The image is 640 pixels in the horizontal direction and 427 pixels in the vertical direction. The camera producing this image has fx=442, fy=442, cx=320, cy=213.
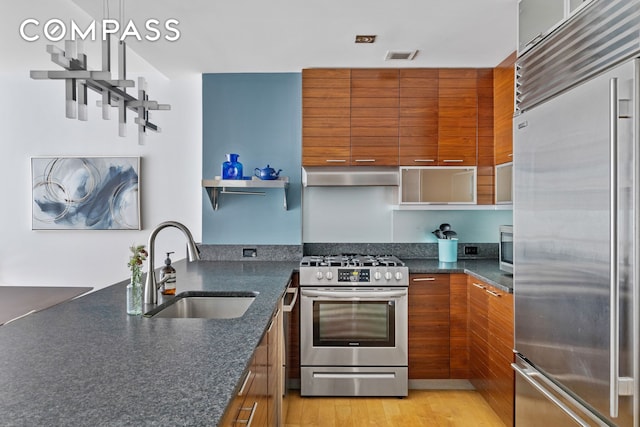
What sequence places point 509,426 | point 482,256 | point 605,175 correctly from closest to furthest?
point 605,175, point 509,426, point 482,256

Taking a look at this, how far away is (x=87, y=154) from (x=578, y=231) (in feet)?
12.8

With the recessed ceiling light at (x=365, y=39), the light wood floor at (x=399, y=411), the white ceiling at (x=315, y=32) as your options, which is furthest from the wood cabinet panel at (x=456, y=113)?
the light wood floor at (x=399, y=411)

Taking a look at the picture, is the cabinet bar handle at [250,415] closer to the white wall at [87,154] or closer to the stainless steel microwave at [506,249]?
the stainless steel microwave at [506,249]

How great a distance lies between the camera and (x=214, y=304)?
7.55ft

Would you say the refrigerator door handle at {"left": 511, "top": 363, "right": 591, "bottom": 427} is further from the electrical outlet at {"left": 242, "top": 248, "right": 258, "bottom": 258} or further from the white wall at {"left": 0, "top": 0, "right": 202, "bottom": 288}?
the white wall at {"left": 0, "top": 0, "right": 202, "bottom": 288}

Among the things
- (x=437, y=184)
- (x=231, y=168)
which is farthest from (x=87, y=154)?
(x=437, y=184)

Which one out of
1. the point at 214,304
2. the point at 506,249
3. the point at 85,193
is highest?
the point at 85,193

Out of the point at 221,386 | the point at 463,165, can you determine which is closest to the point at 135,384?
the point at 221,386

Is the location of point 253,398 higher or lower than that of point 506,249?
lower

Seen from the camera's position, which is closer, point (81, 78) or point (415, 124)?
point (81, 78)

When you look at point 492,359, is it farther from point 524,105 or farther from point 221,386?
point 221,386

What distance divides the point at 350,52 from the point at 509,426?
2.69m

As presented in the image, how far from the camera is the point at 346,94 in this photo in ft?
11.9

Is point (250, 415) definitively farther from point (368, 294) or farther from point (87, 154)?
point (87, 154)
